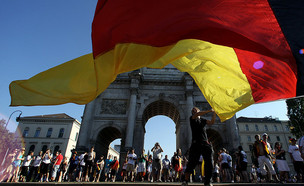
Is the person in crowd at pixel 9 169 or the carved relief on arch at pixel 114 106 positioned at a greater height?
the carved relief on arch at pixel 114 106

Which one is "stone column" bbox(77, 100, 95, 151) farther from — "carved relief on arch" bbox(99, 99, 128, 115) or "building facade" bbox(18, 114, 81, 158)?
"building facade" bbox(18, 114, 81, 158)

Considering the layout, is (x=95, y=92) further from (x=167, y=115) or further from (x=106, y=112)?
(x=167, y=115)

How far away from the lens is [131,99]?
73.7 feet

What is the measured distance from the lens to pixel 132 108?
21891 mm

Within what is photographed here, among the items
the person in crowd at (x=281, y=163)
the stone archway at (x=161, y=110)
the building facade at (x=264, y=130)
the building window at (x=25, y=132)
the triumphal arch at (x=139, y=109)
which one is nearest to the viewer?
the person in crowd at (x=281, y=163)

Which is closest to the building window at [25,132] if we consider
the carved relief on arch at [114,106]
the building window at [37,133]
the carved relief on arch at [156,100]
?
the building window at [37,133]

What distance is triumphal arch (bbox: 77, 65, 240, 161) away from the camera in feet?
69.4

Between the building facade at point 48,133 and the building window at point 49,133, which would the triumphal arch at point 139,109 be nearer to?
the building facade at point 48,133

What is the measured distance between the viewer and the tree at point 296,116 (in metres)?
27.0

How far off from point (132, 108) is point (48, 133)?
36335 mm

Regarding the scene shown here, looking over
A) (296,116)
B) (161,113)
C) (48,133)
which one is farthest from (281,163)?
(48,133)

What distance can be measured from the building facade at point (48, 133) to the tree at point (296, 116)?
4697 centimetres

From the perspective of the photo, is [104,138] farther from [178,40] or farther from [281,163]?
[178,40]

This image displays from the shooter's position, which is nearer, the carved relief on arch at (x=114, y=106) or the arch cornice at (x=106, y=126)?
the arch cornice at (x=106, y=126)
